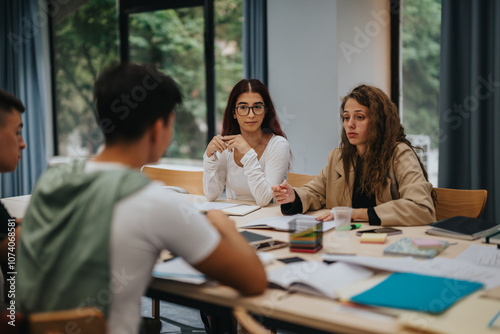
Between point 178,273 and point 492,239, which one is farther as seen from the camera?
point 492,239

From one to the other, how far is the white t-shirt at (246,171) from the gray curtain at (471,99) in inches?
50.7

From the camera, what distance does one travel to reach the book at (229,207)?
2.34 metres

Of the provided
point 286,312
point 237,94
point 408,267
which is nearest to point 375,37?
point 237,94

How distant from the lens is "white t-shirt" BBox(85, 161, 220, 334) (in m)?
1.09

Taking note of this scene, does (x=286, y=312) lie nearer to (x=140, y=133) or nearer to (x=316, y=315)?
(x=316, y=315)

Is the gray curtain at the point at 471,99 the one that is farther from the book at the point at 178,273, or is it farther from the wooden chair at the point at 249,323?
the wooden chair at the point at 249,323

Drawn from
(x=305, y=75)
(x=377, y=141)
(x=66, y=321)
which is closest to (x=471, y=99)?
(x=305, y=75)

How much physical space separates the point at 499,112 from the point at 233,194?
5.92 ft

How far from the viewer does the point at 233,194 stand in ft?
9.98

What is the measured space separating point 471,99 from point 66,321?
10.0ft

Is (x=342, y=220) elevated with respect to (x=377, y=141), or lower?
lower

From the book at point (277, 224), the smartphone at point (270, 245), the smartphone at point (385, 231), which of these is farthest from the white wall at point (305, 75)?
the smartphone at point (270, 245)

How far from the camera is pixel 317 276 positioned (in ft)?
4.40

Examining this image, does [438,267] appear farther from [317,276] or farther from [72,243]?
[72,243]
